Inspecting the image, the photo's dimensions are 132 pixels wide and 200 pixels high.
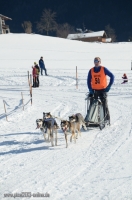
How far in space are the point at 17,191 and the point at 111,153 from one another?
7.17 feet

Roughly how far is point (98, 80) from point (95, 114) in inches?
35.1

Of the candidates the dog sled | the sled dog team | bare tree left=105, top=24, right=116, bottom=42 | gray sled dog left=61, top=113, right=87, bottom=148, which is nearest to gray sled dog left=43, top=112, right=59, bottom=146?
the sled dog team

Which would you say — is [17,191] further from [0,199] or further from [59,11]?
[59,11]

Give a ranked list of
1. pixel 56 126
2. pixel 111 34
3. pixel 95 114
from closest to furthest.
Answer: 1. pixel 56 126
2. pixel 95 114
3. pixel 111 34

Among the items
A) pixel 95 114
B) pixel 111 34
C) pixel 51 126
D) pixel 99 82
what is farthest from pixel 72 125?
pixel 111 34

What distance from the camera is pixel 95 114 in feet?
23.9

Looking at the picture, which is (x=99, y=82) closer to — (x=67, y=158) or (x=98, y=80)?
(x=98, y=80)

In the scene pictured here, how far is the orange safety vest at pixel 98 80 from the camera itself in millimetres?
7212

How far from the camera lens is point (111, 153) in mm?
5664

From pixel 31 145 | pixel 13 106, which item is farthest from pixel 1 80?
pixel 31 145

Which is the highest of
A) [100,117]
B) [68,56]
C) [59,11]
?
[59,11]

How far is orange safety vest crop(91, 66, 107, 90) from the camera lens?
7.21 m

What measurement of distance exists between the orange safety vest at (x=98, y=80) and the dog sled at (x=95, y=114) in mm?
254

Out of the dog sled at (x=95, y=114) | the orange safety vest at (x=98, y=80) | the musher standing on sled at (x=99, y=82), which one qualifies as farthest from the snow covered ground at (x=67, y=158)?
the orange safety vest at (x=98, y=80)
